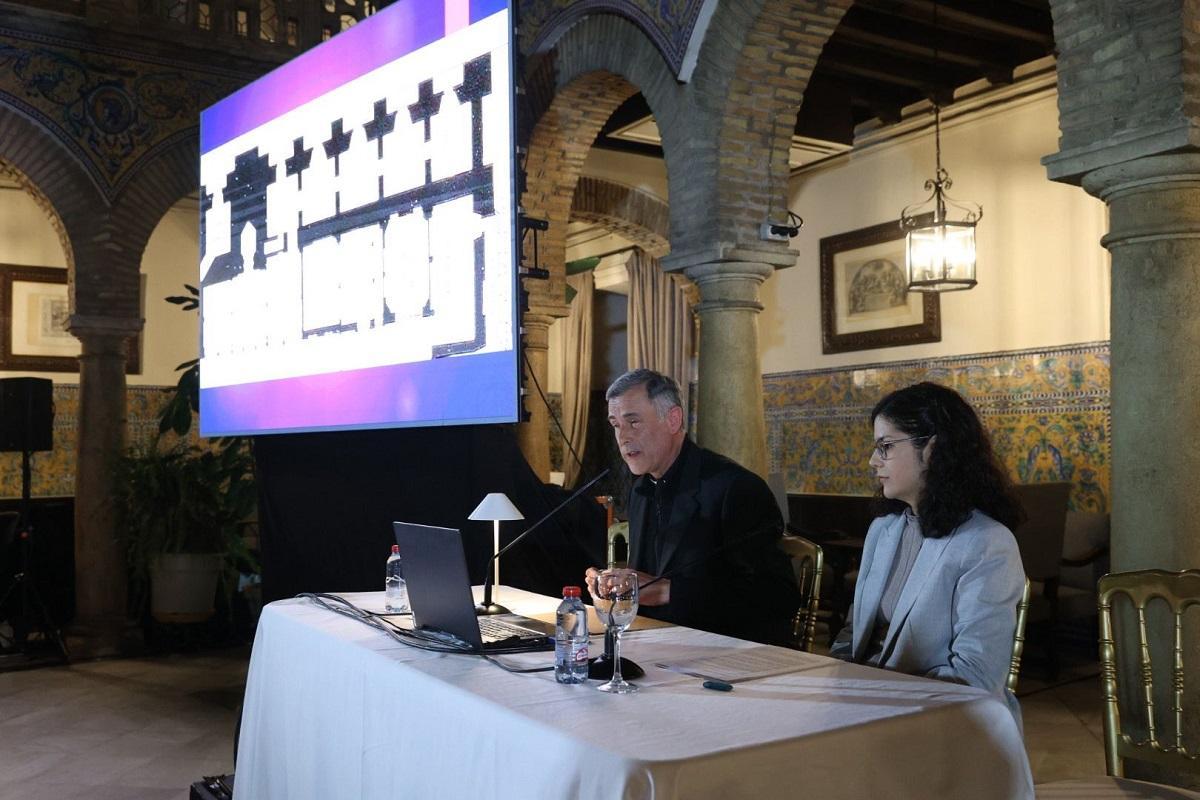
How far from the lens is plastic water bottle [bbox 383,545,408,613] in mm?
2961

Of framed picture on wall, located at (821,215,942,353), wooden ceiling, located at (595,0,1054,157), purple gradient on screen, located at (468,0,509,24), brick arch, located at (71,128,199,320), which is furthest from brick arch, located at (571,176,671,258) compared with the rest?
purple gradient on screen, located at (468,0,509,24)

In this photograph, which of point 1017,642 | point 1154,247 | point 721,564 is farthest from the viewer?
point 1154,247

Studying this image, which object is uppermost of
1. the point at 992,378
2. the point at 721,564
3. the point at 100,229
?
the point at 100,229

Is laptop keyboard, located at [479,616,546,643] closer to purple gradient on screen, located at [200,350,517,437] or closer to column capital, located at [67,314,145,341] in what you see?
purple gradient on screen, located at [200,350,517,437]

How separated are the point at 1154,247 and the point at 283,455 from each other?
11.7ft

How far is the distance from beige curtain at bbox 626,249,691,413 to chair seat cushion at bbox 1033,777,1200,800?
827 cm

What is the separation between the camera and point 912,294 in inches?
318

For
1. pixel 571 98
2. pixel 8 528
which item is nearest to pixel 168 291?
pixel 8 528

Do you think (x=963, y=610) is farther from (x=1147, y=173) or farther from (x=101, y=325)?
(x=101, y=325)

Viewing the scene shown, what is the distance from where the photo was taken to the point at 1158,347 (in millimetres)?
3373

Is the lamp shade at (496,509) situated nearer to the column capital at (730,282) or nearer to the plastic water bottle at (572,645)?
the plastic water bottle at (572,645)

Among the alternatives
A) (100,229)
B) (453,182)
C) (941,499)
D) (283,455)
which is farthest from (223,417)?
(941,499)

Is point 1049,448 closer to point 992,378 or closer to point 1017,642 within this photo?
point 992,378

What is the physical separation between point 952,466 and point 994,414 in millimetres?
5552
